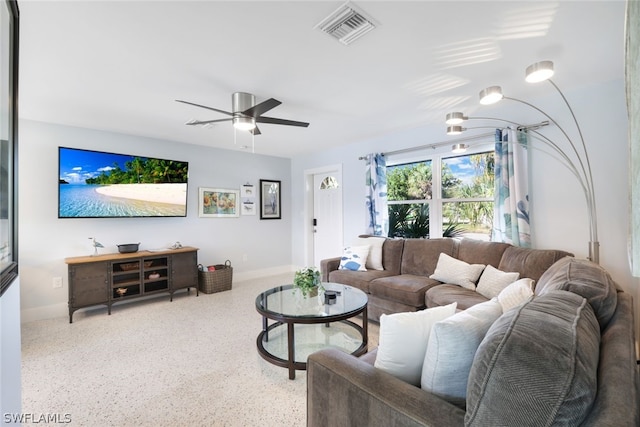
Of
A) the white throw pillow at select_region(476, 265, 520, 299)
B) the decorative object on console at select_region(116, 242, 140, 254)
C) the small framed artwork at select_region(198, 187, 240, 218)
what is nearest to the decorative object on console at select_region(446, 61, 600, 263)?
the white throw pillow at select_region(476, 265, 520, 299)

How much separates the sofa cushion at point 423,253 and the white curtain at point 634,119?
3028 mm

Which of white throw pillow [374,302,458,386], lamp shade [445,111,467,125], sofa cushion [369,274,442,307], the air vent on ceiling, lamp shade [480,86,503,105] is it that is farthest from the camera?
sofa cushion [369,274,442,307]

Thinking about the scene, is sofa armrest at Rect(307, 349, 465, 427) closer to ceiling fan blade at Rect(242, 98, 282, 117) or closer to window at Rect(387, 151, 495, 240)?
ceiling fan blade at Rect(242, 98, 282, 117)

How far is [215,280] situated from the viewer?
4395 millimetres

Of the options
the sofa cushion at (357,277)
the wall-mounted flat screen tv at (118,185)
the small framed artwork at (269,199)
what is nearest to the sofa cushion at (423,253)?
the sofa cushion at (357,277)

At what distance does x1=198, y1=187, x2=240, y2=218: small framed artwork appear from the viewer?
4738 millimetres

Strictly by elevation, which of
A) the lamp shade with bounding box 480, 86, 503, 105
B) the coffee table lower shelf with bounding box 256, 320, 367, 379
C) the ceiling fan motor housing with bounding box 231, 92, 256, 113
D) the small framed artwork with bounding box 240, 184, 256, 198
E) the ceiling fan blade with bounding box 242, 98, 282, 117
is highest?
the ceiling fan motor housing with bounding box 231, 92, 256, 113

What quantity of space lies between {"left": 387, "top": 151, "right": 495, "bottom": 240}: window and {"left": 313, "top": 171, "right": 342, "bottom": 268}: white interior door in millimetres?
1025

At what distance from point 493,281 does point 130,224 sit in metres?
4.48

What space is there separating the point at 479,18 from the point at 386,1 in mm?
609

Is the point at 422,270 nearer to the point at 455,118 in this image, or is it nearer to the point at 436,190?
the point at 436,190

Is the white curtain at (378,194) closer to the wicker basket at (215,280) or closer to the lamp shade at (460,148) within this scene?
the lamp shade at (460,148)

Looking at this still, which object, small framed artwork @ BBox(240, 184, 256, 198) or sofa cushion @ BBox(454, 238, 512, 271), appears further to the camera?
small framed artwork @ BBox(240, 184, 256, 198)

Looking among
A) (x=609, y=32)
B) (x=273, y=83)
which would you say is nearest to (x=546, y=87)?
(x=609, y=32)
